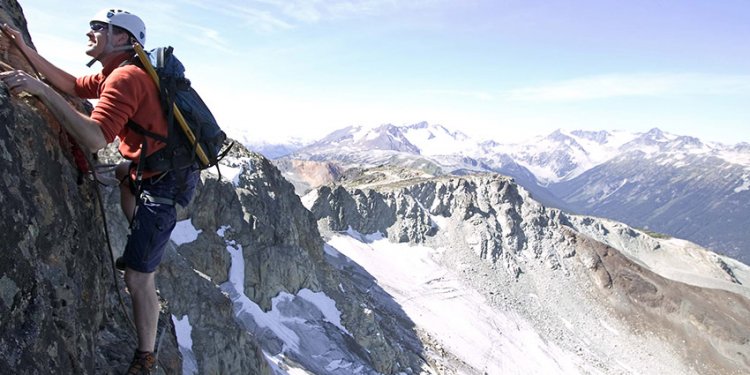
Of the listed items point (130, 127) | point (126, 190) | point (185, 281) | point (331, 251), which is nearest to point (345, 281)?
point (331, 251)

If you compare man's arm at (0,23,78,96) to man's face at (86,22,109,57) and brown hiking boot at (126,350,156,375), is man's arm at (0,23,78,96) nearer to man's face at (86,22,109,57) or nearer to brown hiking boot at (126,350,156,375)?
man's face at (86,22,109,57)

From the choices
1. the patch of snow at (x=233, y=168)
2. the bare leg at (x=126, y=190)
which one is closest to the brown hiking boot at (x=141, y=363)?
the bare leg at (x=126, y=190)

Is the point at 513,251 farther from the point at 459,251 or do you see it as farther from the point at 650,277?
the point at 650,277

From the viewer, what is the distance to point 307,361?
39812mm

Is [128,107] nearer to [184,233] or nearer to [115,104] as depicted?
[115,104]

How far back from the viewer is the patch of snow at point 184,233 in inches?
1496

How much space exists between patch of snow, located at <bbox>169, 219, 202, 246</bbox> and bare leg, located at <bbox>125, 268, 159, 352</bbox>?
3251 centimetres

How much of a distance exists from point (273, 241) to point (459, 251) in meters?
55.3

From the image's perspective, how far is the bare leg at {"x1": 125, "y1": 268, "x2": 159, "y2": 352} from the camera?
653 cm

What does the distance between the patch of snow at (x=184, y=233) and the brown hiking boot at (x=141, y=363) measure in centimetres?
3248

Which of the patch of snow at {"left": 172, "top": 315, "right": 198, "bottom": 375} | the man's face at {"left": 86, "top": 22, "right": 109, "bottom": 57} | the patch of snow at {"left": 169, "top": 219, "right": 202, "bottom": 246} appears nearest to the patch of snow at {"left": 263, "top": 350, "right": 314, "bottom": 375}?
the patch of snow at {"left": 172, "top": 315, "right": 198, "bottom": 375}

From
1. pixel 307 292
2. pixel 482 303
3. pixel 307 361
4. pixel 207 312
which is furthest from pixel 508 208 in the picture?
pixel 207 312

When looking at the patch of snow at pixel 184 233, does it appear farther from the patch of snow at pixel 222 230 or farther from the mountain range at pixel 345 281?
the patch of snow at pixel 222 230

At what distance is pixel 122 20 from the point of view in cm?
618
